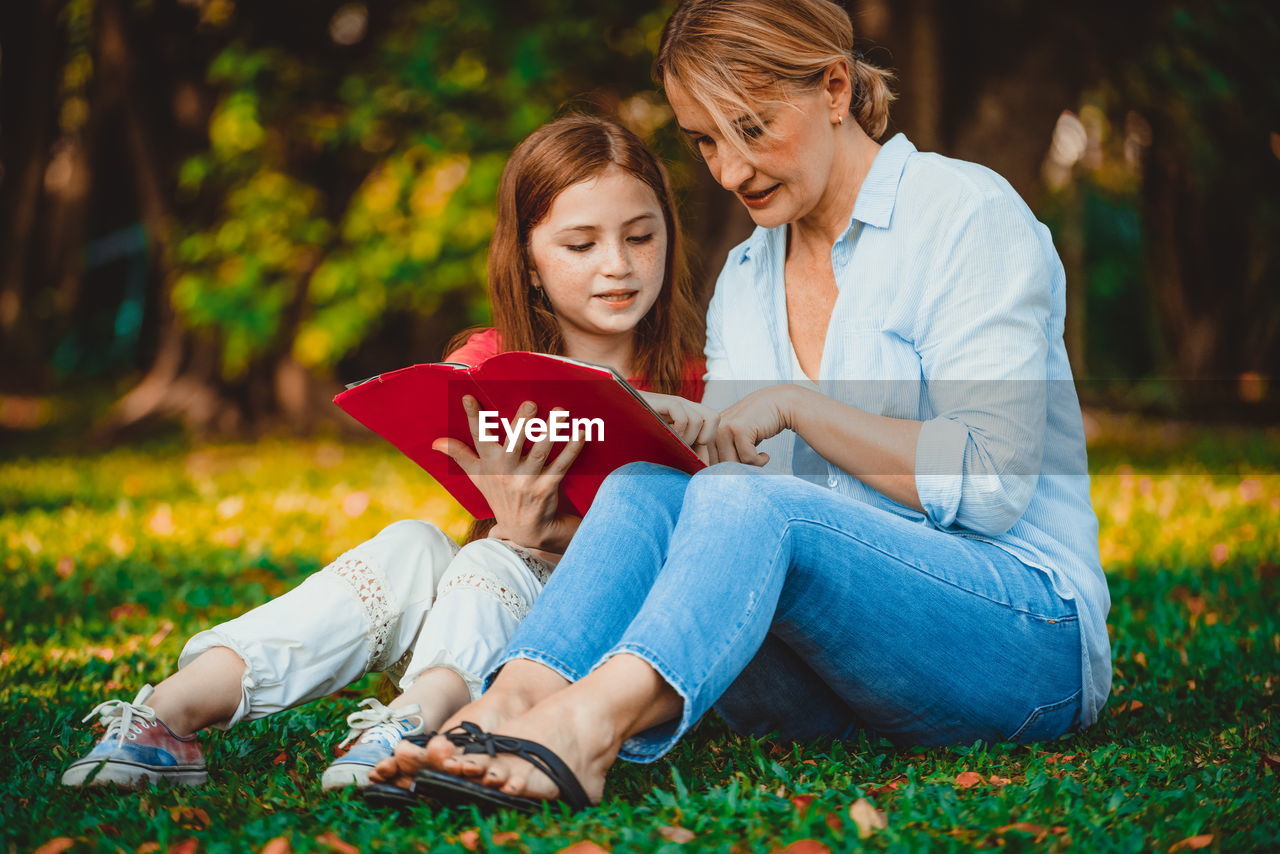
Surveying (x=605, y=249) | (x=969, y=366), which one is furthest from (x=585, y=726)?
(x=605, y=249)

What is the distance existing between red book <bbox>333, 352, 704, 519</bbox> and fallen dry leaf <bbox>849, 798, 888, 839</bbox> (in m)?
0.71

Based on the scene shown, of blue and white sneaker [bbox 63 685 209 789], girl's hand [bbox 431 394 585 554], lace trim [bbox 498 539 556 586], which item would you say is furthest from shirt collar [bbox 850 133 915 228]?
blue and white sneaker [bbox 63 685 209 789]

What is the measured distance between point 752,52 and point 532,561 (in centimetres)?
121

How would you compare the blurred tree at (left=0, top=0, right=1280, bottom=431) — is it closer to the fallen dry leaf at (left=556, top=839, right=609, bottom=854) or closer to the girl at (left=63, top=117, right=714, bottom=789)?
the girl at (left=63, top=117, right=714, bottom=789)

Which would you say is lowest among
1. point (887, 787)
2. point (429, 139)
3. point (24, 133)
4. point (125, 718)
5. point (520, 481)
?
point (887, 787)

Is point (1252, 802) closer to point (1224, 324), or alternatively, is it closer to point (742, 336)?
point (742, 336)

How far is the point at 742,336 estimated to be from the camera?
2953 millimetres

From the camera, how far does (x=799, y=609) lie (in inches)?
89.9

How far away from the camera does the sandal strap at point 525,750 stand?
1.95 meters

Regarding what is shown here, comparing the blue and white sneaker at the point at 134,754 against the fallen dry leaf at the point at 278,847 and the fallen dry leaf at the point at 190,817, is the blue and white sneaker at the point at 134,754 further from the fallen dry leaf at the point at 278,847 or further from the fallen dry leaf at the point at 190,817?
the fallen dry leaf at the point at 278,847

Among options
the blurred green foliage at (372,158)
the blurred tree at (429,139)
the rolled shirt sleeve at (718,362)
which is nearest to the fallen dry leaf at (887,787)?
the rolled shirt sleeve at (718,362)

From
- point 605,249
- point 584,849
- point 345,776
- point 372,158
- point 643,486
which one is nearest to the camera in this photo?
point 584,849

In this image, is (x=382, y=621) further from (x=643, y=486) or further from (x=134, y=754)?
(x=643, y=486)

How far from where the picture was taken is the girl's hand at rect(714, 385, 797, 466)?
95.8 inches
